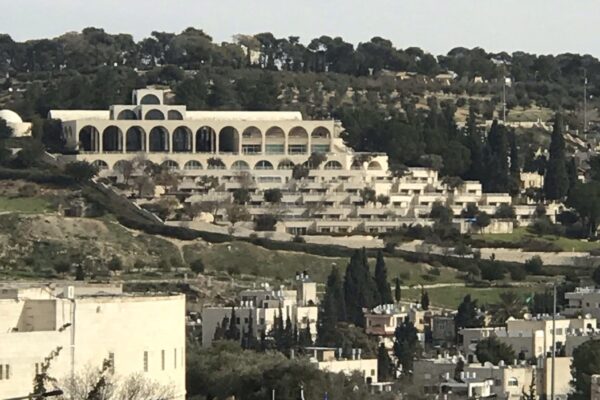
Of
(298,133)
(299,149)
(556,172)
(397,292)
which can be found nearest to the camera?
(397,292)

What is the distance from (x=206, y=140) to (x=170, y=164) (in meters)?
5.73

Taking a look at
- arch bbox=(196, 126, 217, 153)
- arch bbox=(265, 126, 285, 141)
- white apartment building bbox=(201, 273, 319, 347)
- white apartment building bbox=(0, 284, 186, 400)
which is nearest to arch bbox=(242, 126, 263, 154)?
arch bbox=(265, 126, 285, 141)

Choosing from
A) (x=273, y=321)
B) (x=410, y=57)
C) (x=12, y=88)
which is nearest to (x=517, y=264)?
(x=273, y=321)

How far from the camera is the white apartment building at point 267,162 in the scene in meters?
137

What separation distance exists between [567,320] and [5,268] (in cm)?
2319

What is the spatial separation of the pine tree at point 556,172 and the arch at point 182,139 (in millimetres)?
17501

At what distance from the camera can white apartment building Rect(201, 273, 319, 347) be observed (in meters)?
97.4

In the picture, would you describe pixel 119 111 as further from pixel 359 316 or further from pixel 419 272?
pixel 359 316

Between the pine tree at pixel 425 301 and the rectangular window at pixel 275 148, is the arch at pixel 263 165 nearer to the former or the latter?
the rectangular window at pixel 275 148

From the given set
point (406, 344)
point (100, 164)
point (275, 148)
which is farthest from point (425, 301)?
point (275, 148)

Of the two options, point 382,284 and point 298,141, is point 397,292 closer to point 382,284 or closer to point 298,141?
point 382,284

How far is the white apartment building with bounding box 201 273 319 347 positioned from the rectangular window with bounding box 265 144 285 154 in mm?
39595

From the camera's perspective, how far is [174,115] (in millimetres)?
147625

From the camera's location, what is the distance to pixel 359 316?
10488cm
